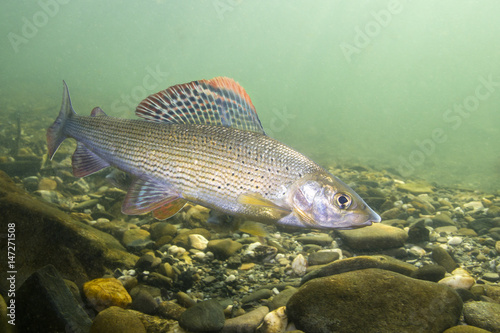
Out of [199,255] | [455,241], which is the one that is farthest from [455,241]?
[199,255]

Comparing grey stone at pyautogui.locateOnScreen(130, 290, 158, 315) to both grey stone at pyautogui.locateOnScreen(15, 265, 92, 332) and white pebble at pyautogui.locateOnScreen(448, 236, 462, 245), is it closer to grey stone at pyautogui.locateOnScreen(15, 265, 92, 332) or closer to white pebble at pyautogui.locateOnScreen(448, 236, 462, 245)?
grey stone at pyautogui.locateOnScreen(15, 265, 92, 332)

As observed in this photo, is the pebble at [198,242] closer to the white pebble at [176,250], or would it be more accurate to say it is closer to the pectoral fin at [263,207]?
the white pebble at [176,250]

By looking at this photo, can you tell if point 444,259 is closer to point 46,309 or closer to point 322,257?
point 322,257

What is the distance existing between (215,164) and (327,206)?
3.82 ft

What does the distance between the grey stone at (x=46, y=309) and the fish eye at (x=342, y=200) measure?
229 centimetres

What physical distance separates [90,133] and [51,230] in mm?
1146

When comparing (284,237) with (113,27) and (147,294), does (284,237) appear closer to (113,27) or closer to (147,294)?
(147,294)

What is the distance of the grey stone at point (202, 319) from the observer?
202 cm

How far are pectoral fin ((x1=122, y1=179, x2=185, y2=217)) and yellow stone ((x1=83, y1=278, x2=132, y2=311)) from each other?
0.70m

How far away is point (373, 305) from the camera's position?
2.01 meters

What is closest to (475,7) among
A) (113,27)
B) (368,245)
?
(368,245)

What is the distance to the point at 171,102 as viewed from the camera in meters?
2.81

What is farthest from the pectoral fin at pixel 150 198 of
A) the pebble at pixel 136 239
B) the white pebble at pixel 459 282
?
the white pebble at pixel 459 282

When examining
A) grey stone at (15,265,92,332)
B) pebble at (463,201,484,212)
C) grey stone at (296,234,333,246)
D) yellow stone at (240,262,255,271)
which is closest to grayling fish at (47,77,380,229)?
grey stone at (15,265,92,332)
